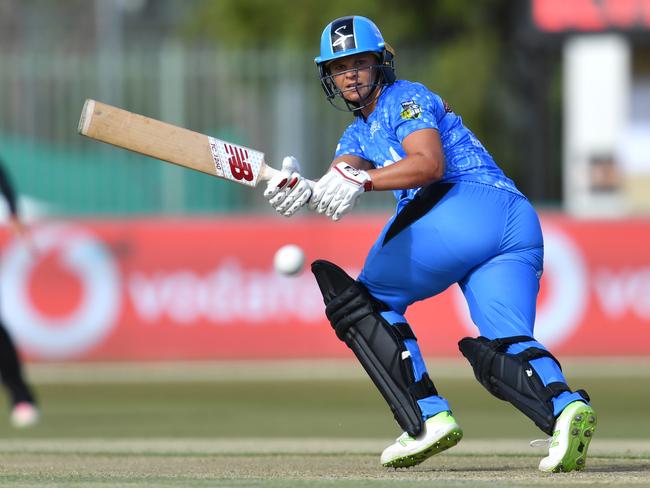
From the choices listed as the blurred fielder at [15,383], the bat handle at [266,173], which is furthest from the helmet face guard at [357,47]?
the blurred fielder at [15,383]

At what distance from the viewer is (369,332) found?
5.75 meters

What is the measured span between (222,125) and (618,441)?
9.00 meters

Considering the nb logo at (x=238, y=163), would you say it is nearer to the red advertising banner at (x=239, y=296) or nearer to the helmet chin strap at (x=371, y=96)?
the helmet chin strap at (x=371, y=96)

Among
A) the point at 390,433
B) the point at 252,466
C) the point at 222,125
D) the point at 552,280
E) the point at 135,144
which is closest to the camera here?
the point at 135,144

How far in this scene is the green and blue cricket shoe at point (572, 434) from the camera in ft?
17.2

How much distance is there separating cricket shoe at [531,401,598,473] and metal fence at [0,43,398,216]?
9.78 meters

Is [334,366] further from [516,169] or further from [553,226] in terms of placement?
[516,169]

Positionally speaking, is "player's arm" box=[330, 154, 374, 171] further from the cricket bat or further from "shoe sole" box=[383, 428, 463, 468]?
"shoe sole" box=[383, 428, 463, 468]

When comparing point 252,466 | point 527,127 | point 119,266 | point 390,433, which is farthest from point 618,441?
point 527,127

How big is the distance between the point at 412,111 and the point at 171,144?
0.94m

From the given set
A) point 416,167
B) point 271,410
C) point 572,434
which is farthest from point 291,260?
point 271,410

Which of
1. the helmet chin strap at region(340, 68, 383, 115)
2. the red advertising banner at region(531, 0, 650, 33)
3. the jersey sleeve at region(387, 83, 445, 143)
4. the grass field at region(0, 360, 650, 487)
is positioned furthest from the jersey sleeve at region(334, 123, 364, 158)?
the red advertising banner at region(531, 0, 650, 33)

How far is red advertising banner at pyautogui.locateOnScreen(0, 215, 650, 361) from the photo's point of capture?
1252 cm

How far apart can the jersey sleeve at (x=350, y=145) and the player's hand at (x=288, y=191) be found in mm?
418
